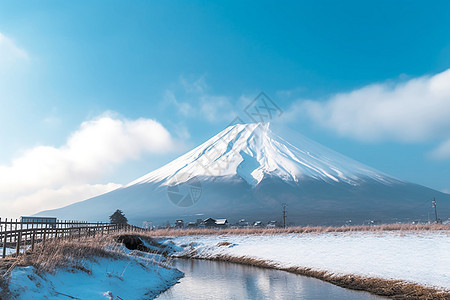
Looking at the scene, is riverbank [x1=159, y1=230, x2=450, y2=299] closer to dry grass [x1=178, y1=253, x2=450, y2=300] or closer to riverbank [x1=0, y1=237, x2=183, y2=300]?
dry grass [x1=178, y1=253, x2=450, y2=300]

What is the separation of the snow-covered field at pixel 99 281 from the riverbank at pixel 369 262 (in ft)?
24.8

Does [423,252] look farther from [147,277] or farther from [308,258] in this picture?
[147,277]

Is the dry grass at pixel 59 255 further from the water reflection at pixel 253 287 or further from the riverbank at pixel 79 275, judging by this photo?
the water reflection at pixel 253 287

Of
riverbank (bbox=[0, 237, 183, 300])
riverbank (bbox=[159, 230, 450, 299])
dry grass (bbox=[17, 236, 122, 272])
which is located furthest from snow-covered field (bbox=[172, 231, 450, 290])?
dry grass (bbox=[17, 236, 122, 272])

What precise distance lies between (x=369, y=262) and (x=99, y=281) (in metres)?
12.8

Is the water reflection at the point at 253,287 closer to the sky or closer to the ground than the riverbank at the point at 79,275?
closer to the ground

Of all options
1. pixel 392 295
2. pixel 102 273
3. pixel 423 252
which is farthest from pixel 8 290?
pixel 423 252

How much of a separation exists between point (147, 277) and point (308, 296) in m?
7.59

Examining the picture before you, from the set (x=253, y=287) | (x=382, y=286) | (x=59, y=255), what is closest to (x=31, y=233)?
(x=59, y=255)

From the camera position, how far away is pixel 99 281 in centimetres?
1338

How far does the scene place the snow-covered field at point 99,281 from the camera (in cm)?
1028

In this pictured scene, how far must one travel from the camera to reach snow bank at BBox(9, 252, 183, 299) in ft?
33.7

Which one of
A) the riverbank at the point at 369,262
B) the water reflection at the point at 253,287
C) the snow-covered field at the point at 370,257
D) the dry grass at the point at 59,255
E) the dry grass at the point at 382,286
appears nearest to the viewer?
the dry grass at the point at 59,255

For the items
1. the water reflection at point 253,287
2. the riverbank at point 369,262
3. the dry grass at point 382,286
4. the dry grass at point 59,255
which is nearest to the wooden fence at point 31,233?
the dry grass at point 59,255
